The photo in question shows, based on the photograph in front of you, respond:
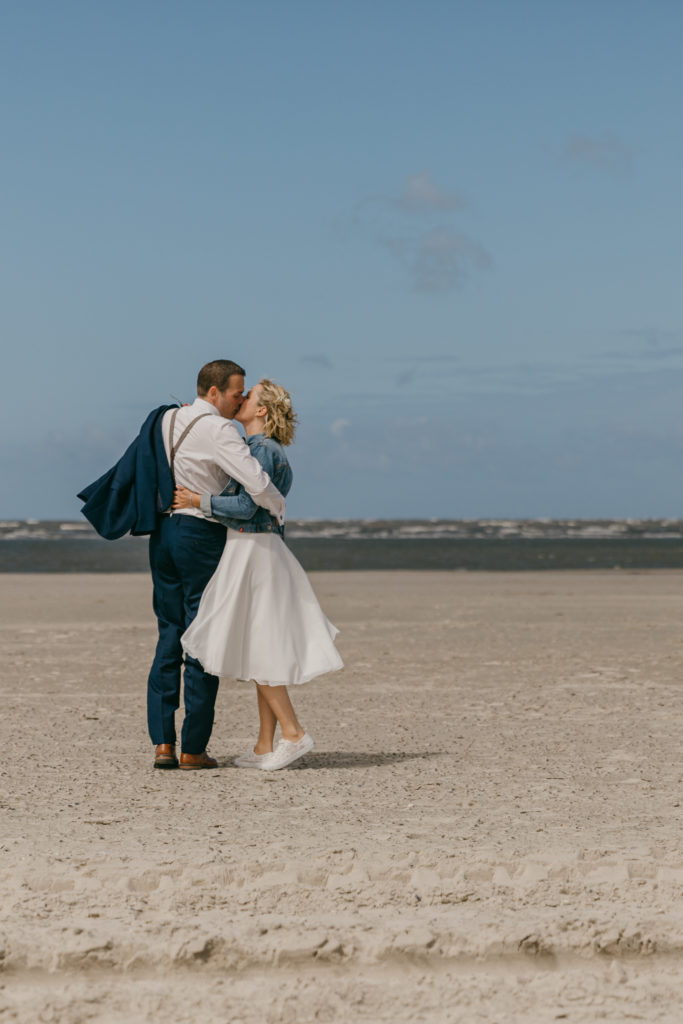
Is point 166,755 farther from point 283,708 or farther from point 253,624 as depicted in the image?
point 253,624

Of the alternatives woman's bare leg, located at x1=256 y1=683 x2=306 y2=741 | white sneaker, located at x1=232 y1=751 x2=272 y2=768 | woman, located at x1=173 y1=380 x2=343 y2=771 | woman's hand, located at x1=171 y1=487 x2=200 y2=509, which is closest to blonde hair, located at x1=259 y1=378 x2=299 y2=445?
woman, located at x1=173 y1=380 x2=343 y2=771

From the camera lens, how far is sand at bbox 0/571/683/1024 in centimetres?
350

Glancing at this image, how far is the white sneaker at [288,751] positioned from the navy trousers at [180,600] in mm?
426

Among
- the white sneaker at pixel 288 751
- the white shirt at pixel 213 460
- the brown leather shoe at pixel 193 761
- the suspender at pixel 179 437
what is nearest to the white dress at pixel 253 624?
the white shirt at pixel 213 460

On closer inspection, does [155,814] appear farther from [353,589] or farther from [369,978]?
[353,589]

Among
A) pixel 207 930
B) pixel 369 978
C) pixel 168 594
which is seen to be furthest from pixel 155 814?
pixel 369 978

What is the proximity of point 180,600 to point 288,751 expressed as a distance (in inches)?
40.3

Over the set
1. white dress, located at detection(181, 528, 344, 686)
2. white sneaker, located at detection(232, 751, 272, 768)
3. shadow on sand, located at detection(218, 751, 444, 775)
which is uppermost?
white dress, located at detection(181, 528, 344, 686)

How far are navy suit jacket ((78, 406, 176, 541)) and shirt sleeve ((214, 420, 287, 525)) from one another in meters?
0.36

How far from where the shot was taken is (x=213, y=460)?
20.0ft

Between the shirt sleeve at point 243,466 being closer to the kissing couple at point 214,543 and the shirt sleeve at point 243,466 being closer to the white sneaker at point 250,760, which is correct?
the kissing couple at point 214,543

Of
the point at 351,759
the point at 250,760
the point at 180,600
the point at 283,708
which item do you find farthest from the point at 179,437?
the point at 351,759

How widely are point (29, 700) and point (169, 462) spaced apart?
3863 mm

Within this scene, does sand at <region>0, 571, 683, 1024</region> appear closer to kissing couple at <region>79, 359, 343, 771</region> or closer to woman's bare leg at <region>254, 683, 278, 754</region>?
woman's bare leg at <region>254, 683, 278, 754</region>
